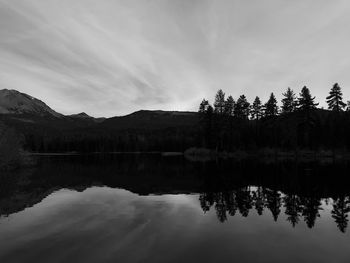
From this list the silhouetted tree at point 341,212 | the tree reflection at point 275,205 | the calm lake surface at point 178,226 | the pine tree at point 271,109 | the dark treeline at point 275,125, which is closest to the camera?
the calm lake surface at point 178,226

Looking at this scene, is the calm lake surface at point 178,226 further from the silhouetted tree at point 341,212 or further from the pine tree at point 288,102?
the pine tree at point 288,102

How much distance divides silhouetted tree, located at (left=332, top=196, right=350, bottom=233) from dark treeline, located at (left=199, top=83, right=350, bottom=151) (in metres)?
59.0

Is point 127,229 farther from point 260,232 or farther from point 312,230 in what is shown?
point 312,230

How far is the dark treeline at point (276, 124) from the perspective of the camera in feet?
246

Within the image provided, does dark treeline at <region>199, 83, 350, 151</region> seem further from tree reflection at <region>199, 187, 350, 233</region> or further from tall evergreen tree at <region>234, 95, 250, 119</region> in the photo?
tree reflection at <region>199, 187, 350, 233</region>

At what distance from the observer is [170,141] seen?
499ft

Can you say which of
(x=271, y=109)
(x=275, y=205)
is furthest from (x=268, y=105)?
(x=275, y=205)

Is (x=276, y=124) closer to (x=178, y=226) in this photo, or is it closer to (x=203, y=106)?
(x=203, y=106)

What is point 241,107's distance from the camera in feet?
306

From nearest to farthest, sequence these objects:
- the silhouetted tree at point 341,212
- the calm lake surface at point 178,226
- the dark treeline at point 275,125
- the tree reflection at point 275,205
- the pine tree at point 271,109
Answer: the calm lake surface at point 178,226 < the silhouetted tree at point 341,212 < the tree reflection at point 275,205 < the dark treeline at point 275,125 < the pine tree at point 271,109

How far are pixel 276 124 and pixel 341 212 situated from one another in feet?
232

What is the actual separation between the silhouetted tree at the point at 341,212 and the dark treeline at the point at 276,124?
59047 millimetres

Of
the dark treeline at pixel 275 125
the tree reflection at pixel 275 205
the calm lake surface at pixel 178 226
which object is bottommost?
the calm lake surface at pixel 178 226

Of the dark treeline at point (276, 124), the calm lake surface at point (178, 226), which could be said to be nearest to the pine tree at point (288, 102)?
the dark treeline at point (276, 124)
